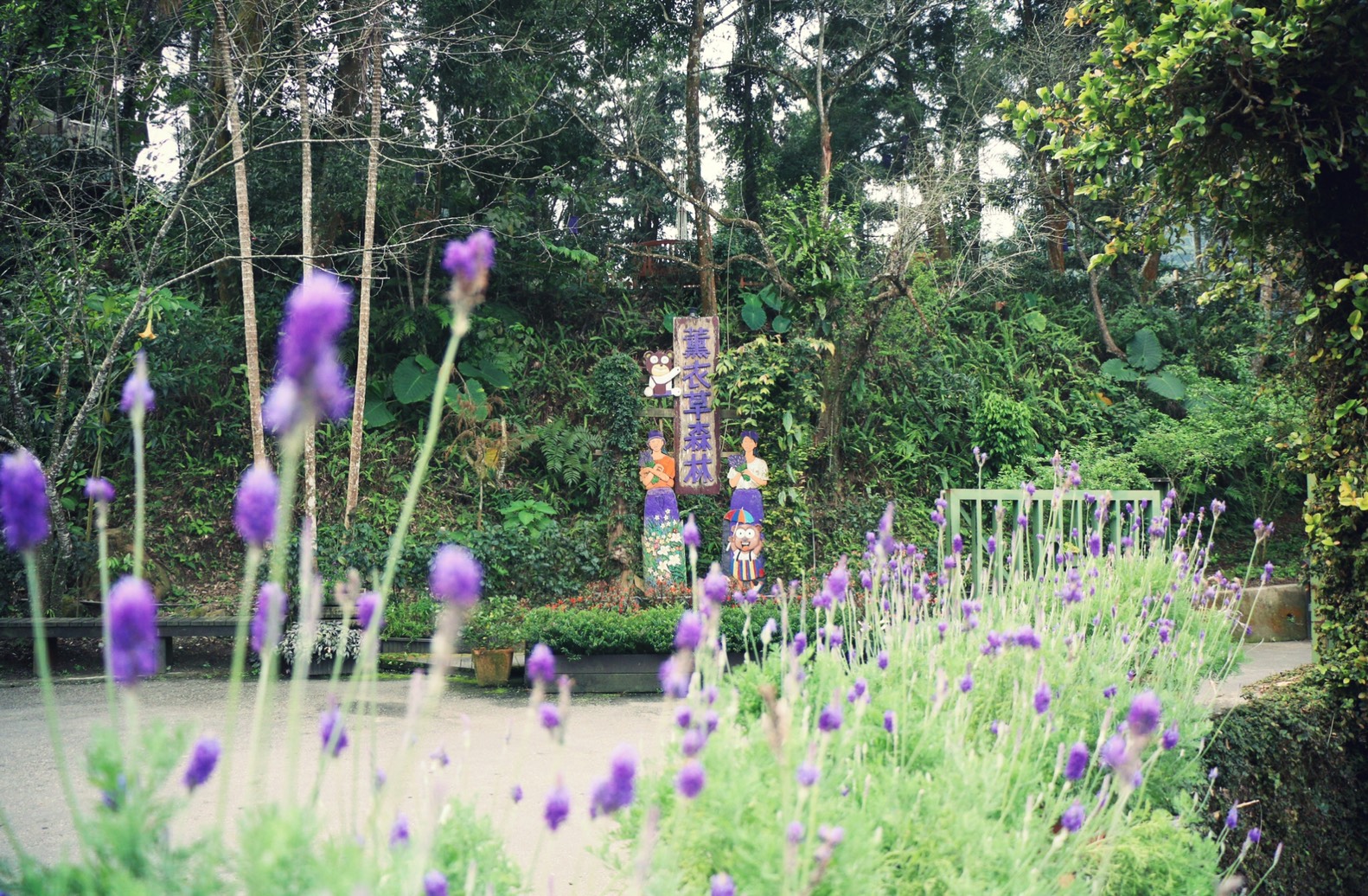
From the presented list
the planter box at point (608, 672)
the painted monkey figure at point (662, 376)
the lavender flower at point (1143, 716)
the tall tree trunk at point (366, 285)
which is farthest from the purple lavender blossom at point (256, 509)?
the painted monkey figure at point (662, 376)

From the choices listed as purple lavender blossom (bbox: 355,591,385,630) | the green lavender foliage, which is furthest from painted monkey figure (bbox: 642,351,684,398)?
purple lavender blossom (bbox: 355,591,385,630)

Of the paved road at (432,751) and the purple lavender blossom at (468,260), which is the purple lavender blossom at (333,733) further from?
the purple lavender blossom at (468,260)

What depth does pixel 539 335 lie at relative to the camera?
11609 millimetres

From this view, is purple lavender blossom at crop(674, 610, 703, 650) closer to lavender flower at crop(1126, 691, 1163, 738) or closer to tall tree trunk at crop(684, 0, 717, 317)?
lavender flower at crop(1126, 691, 1163, 738)

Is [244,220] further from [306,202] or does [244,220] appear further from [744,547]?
[744,547]

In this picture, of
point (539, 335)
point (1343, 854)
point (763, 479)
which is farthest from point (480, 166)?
point (1343, 854)

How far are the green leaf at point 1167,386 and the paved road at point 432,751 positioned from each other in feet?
28.6

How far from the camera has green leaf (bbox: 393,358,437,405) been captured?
10.5 metres

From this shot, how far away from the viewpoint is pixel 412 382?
34.7 feet

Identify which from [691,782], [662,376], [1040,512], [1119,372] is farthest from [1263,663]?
[691,782]

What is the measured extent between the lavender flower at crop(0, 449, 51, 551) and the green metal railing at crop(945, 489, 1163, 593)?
3.55 m

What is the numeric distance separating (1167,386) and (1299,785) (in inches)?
373

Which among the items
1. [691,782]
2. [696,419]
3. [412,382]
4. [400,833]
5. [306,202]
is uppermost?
[306,202]

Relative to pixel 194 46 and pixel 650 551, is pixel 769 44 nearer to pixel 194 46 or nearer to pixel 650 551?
pixel 194 46
